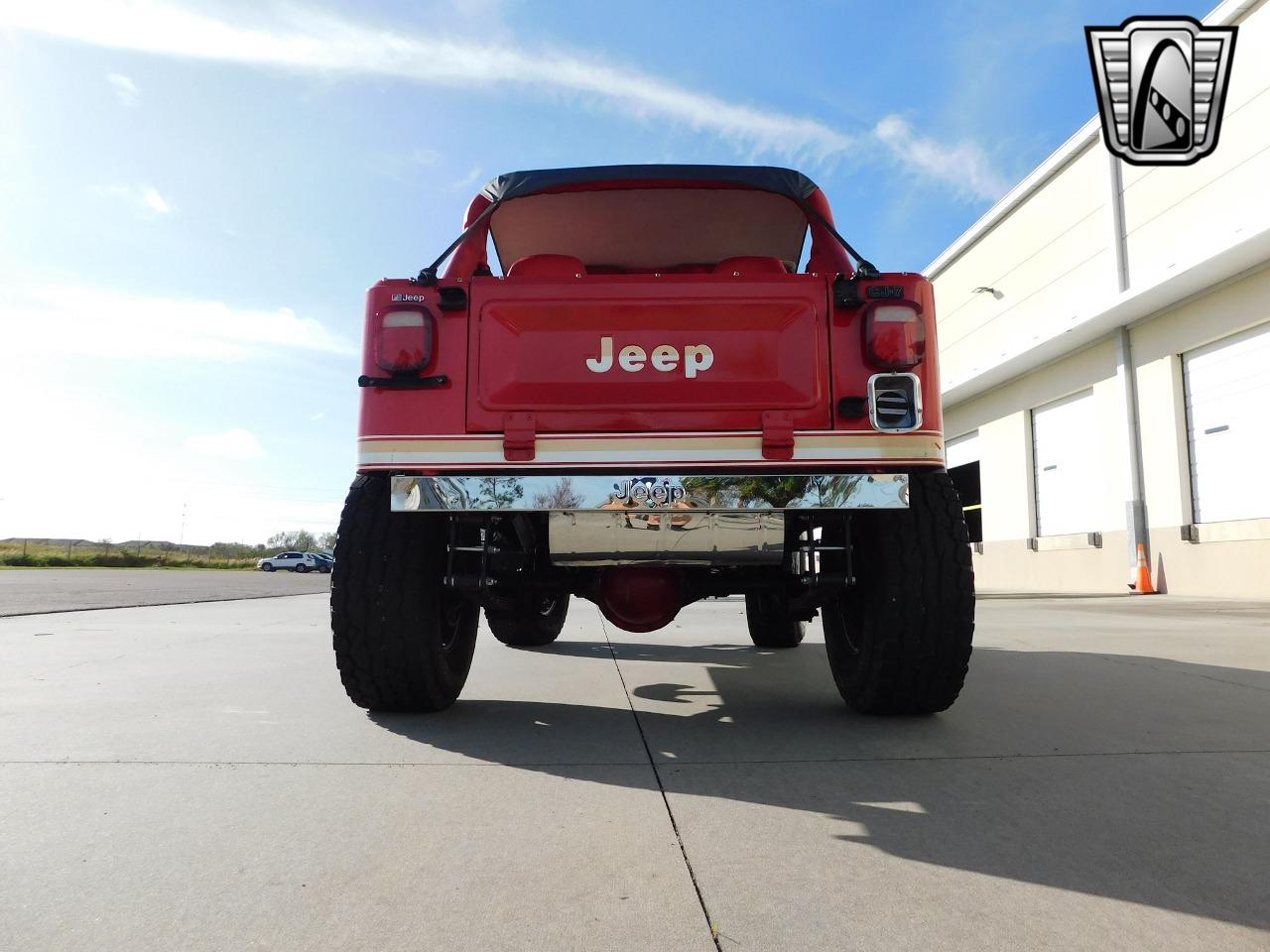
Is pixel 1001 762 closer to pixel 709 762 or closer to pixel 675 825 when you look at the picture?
pixel 709 762

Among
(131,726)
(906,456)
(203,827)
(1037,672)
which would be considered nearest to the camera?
(203,827)

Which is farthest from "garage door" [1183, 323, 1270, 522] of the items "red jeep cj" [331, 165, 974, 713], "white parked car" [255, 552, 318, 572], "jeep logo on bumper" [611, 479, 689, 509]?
"white parked car" [255, 552, 318, 572]

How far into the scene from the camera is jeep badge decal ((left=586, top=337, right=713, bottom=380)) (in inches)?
116

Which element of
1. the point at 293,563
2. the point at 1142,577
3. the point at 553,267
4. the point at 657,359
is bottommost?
the point at 1142,577

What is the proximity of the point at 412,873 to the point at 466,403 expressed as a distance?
1560mm

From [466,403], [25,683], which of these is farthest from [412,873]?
[25,683]

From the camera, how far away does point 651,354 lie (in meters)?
2.96

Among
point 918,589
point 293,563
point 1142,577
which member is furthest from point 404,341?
point 293,563

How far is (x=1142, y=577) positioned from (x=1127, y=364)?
407 cm

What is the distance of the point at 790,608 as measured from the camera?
3.54m

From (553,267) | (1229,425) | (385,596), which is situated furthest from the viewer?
(1229,425)

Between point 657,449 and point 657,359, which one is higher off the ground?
point 657,359

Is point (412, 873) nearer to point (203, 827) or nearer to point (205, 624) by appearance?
point (203, 827)

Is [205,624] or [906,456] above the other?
[906,456]
